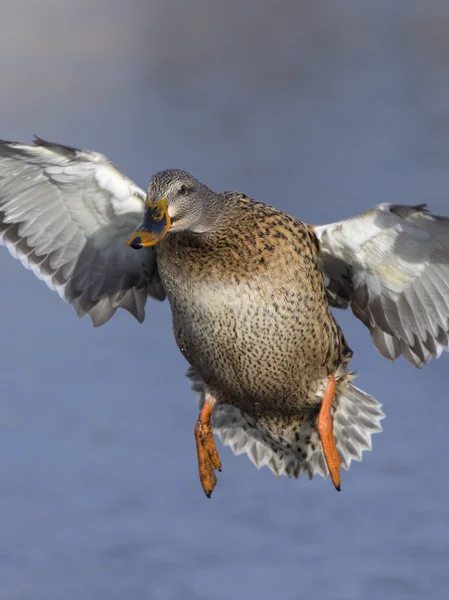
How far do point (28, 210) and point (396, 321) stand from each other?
174cm

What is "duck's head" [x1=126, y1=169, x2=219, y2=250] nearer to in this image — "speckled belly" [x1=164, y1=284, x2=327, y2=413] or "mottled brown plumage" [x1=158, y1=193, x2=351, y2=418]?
"mottled brown plumage" [x1=158, y1=193, x2=351, y2=418]

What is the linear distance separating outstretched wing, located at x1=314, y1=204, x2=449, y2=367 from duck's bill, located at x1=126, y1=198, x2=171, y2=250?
79 centimetres

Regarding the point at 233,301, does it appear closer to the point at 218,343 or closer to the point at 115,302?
the point at 218,343

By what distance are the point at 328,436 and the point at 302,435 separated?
1.27ft

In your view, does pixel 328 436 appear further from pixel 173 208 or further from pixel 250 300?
pixel 173 208

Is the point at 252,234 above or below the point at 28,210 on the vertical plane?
above

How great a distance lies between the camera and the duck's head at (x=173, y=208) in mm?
5207

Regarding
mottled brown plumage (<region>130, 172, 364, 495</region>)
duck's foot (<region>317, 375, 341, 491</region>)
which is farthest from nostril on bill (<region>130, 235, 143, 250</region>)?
duck's foot (<region>317, 375, 341, 491</region>)

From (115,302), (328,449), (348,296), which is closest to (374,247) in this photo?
(348,296)

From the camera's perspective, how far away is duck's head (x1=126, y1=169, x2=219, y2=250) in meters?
5.21

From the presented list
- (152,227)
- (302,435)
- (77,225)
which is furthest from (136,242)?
(302,435)

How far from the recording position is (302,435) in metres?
6.34

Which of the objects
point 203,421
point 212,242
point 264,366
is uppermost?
point 212,242

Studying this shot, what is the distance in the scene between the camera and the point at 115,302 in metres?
6.50
